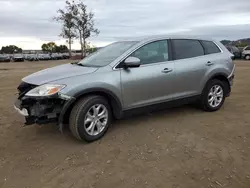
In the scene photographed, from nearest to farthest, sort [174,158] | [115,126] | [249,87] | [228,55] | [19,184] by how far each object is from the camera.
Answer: [19,184] < [174,158] < [115,126] < [228,55] < [249,87]

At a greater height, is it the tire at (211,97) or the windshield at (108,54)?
the windshield at (108,54)

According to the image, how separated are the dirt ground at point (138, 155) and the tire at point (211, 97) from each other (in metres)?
0.34

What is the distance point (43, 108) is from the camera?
167 inches

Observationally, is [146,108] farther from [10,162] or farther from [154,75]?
[10,162]

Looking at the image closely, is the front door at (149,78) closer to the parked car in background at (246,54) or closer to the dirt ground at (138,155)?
A: the dirt ground at (138,155)

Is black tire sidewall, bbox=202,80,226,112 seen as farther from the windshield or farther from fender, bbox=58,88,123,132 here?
fender, bbox=58,88,123,132

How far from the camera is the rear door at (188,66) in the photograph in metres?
5.46

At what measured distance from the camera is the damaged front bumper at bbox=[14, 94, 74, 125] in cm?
424

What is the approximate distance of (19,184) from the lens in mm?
3426

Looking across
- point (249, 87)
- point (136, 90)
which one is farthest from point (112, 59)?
point (249, 87)

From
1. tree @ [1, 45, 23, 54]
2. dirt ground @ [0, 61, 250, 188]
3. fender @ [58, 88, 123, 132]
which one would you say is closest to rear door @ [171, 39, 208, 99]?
dirt ground @ [0, 61, 250, 188]

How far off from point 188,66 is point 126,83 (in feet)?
4.80

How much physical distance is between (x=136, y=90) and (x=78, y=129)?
3.93 feet

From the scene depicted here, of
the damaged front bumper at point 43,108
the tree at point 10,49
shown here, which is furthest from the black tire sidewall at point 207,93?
the tree at point 10,49
